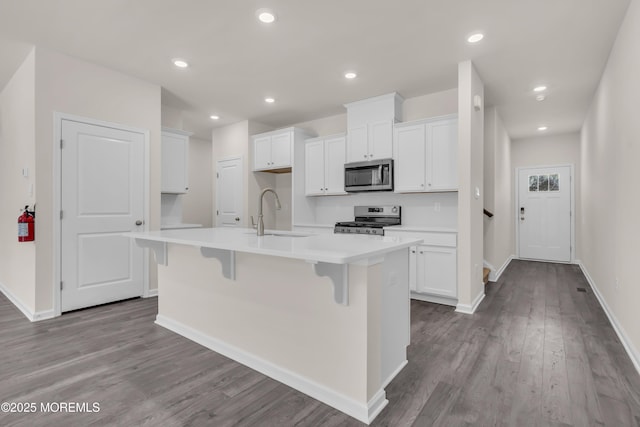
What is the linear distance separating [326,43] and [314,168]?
2288mm

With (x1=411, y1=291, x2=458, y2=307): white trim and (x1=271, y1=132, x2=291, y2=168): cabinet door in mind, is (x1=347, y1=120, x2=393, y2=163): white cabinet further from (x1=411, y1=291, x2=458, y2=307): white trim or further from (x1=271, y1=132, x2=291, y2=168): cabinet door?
(x1=411, y1=291, x2=458, y2=307): white trim

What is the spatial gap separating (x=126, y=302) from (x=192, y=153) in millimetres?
4094

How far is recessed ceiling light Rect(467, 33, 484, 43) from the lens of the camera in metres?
2.85

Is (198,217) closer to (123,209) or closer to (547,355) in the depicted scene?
(123,209)

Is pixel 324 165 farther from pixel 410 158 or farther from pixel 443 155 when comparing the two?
pixel 443 155

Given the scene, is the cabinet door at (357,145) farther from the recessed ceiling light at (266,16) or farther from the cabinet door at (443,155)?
the recessed ceiling light at (266,16)

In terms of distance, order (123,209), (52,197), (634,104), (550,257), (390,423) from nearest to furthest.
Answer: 1. (390,423)
2. (634,104)
3. (52,197)
4. (123,209)
5. (550,257)

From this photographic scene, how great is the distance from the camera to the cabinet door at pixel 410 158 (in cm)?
400

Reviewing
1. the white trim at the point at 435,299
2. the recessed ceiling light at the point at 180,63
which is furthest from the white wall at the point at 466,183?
the recessed ceiling light at the point at 180,63

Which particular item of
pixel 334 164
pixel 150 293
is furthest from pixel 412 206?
pixel 150 293

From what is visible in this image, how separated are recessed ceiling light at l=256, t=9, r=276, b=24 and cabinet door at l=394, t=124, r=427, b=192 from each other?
2.14 m

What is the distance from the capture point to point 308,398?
6.03 ft

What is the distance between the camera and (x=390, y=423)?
1.63 metres

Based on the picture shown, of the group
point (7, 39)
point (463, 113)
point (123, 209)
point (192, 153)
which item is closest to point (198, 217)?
point (192, 153)
